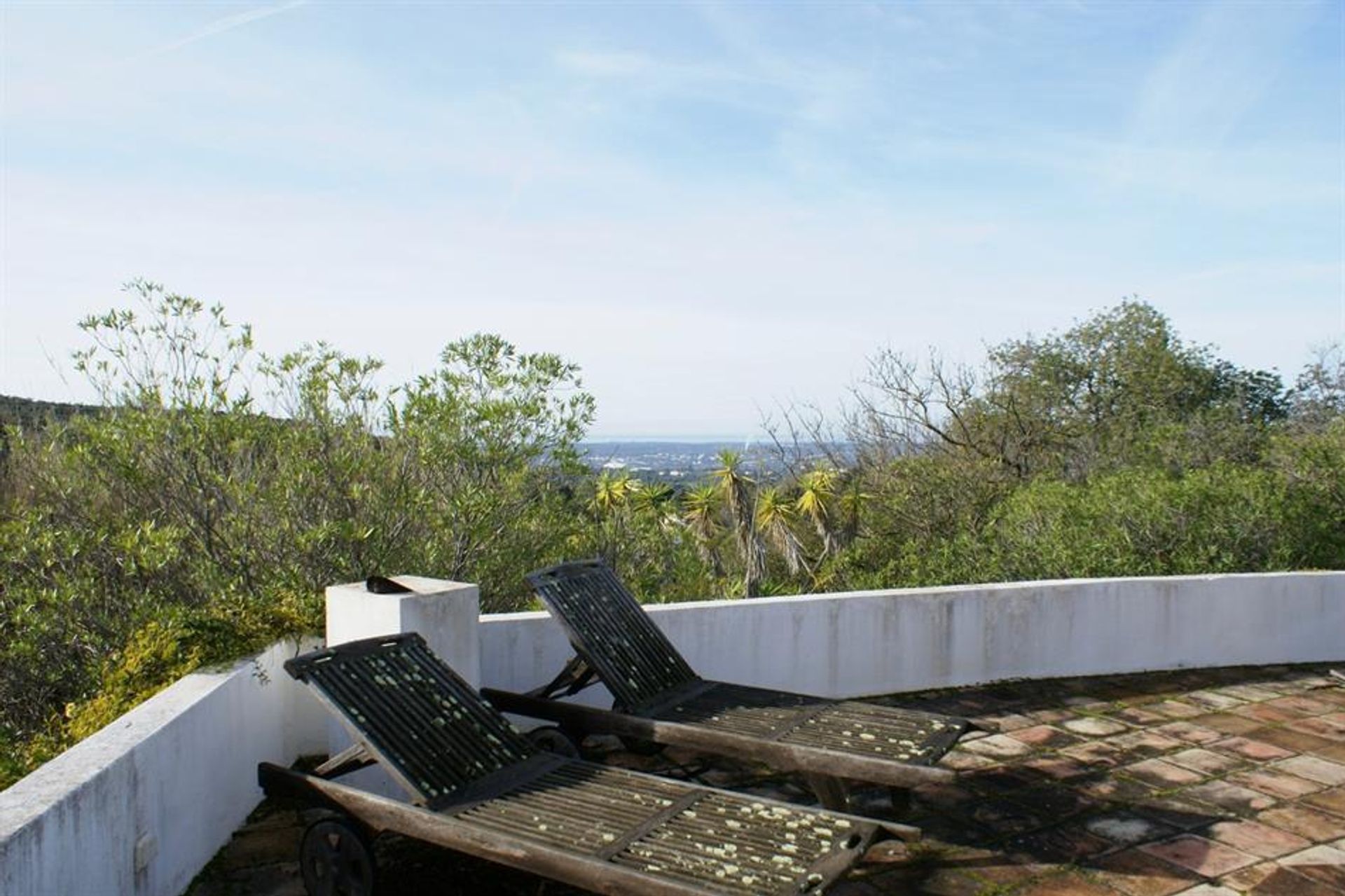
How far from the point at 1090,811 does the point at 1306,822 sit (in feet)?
2.53

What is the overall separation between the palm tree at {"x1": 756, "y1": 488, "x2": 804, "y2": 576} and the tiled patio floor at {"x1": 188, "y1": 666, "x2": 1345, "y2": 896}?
10.9 metres

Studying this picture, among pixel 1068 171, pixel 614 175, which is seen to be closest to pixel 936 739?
pixel 614 175


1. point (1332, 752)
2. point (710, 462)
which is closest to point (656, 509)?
point (1332, 752)

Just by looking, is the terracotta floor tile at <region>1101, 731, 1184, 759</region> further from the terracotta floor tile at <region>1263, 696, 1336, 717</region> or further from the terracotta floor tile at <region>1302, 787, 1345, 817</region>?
the terracotta floor tile at <region>1263, 696, 1336, 717</region>

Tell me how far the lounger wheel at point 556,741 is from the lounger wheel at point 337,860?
1061 mm

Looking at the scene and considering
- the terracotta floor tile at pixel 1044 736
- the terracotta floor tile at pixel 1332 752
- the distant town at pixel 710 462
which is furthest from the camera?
the distant town at pixel 710 462

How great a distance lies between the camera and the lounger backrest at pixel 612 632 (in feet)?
13.6

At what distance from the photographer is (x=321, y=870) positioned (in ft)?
10.2

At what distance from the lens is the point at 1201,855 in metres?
3.43

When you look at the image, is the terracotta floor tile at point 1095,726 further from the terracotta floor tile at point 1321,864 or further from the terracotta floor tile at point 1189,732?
the terracotta floor tile at point 1321,864

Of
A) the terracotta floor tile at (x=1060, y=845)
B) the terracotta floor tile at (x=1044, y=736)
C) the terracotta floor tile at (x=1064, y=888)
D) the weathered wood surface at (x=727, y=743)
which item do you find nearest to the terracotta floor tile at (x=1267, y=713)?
the terracotta floor tile at (x=1044, y=736)

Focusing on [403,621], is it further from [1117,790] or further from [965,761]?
[1117,790]

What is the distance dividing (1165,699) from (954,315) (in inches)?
491

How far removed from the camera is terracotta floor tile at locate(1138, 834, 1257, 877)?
332 cm
